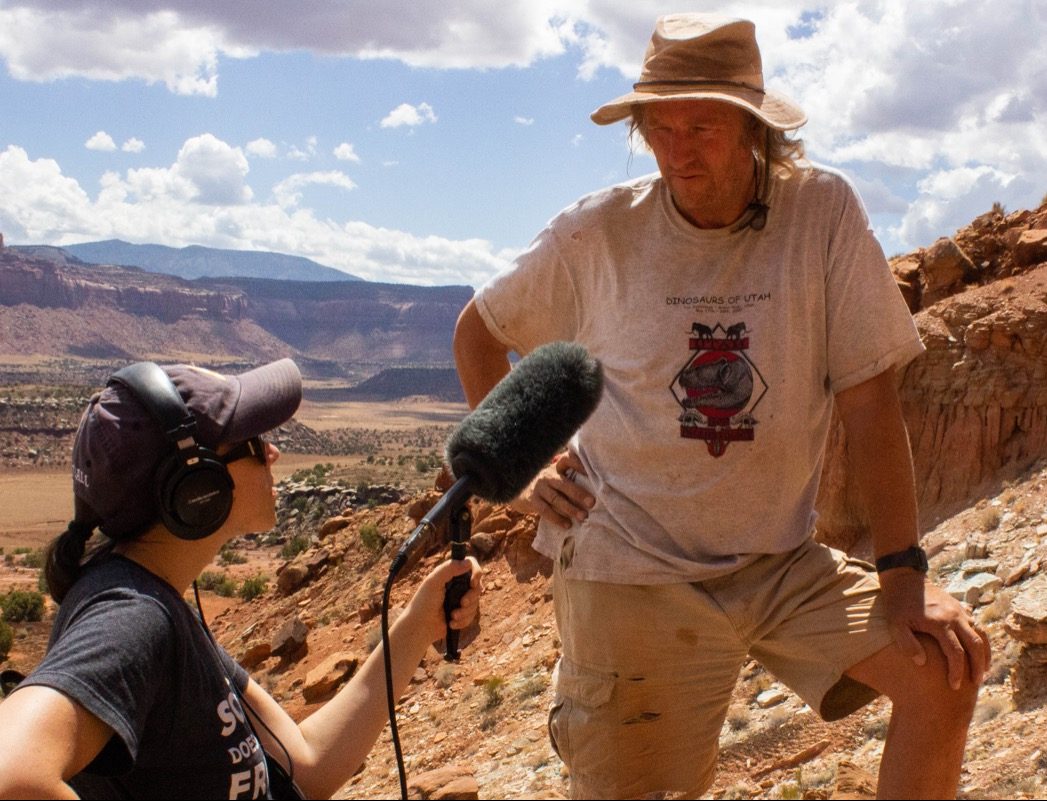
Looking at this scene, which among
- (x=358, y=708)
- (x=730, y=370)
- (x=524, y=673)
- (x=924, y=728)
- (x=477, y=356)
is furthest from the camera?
(x=524, y=673)

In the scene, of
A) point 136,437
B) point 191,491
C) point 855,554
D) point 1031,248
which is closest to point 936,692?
point 191,491

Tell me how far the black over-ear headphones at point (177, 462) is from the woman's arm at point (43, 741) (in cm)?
48

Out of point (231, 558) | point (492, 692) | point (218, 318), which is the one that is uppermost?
point (218, 318)

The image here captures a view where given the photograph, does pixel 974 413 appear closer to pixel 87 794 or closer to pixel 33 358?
pixel 87 794

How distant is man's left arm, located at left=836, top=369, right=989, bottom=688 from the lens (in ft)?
9.21

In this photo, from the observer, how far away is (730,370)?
3.20 m

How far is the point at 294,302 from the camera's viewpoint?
17212 centimetres

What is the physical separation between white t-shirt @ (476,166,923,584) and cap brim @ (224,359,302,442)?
1.05 m

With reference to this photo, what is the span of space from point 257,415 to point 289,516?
32.2 meters

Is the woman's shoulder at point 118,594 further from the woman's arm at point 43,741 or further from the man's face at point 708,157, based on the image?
the man's face at point 708,157

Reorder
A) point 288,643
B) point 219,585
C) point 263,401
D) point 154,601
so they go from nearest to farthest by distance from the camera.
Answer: point 154,601
point 263,401
point 288,643
point 219,585

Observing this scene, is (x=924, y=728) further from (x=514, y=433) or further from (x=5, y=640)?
(x=5, y=640)

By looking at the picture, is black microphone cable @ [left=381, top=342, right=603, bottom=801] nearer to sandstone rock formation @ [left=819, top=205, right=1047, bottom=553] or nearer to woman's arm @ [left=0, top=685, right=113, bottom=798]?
woman's arm @ [left=0, top=685, right=113, bottom=798]

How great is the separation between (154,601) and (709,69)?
214 centimetres
